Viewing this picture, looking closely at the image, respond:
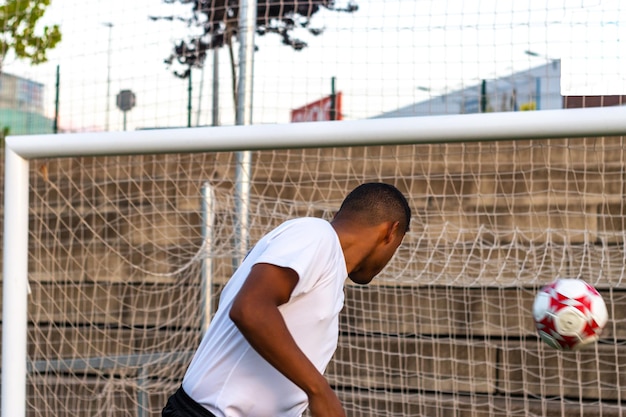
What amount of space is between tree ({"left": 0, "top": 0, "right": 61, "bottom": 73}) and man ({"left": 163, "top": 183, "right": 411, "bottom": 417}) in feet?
13.5

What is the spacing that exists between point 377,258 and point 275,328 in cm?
48

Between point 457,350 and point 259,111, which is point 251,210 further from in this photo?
point 457,350

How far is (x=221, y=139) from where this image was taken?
11.0 feet

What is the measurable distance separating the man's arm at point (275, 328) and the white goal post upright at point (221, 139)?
4.04 ft

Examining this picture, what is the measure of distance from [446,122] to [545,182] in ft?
10.2

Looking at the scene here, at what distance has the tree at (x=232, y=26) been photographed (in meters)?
5.27

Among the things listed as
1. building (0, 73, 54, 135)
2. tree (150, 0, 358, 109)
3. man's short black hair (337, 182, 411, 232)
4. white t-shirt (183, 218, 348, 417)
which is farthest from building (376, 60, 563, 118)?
building (0, 73, 54, 135)

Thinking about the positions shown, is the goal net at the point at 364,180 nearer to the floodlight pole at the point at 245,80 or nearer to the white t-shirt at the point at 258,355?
the floodlight pole at the point at 245,80

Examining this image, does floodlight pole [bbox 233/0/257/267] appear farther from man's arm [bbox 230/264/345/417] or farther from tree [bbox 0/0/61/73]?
man's arm [bbox 230/264/345/417]

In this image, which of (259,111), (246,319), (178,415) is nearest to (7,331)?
(178,415)

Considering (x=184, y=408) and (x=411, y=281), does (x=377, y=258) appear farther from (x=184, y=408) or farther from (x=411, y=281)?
(x=411, y=281)

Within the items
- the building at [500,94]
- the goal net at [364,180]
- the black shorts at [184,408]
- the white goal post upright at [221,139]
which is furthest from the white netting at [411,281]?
the black shorts at [184,408]

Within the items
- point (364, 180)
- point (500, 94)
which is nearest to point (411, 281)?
point (364, 180)

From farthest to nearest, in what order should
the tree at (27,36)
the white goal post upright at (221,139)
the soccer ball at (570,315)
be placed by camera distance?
the tree at (27,36), the white goal post upright at (221,139), the soccer ball at (570,315)
